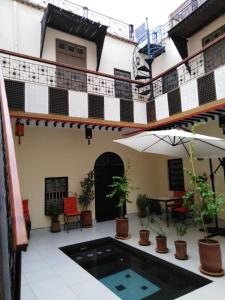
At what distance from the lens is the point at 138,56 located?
1041 centimetres

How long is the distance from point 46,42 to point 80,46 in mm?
1333

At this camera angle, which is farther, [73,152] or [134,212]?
[134,212]

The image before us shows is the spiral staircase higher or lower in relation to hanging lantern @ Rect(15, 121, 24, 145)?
higher

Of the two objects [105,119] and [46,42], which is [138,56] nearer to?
[46,42]

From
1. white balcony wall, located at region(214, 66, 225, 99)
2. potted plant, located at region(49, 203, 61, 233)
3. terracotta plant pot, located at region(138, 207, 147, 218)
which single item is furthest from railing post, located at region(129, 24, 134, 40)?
potted plant, located at region(49, 203, 61, 233)

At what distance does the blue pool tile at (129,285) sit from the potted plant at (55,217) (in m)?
3.49

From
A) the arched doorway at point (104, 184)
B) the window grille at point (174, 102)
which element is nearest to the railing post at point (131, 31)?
the window grille at point (174, 102)

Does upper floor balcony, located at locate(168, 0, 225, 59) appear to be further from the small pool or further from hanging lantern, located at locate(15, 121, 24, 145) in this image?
the small pool

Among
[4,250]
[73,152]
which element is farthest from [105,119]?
[4,250]

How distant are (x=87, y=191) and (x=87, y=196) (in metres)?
0.17

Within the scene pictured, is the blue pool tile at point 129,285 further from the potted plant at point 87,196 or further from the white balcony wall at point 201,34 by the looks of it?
the white balcony wall at point 201,34

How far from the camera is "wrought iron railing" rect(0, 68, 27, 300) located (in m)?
1.28

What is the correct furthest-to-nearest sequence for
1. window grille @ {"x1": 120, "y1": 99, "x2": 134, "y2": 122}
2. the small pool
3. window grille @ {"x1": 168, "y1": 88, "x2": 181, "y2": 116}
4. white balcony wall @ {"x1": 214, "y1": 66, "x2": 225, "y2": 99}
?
1. window grille @ {"x1": 120, "y1": 99, "x2": 134, "y2": 122}
2. window grille @ {"x1": 168, "y1": 88, "x2": 181, "y2": 116}
3. white balcony wall @ {"x1": 214, "y1": 66, "x2": 225, "y2": 99}
4. the small pool

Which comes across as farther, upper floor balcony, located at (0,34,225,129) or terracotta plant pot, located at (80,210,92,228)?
terracotta plant pot, located at (80,210,92,228)
